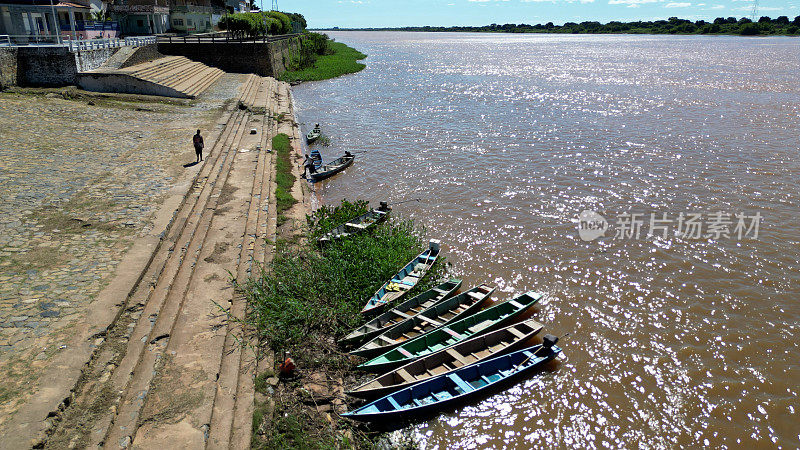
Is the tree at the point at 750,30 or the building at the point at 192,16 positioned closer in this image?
the building at the point at 192,16

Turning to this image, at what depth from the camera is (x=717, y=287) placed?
1344 cm

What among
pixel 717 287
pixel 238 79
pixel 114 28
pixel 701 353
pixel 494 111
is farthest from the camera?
pixel 114 28

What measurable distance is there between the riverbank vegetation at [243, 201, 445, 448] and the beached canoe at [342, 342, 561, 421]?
0.50 m

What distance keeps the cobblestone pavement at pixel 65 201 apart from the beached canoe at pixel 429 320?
5.86 metres

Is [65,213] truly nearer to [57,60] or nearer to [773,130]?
[57,60]

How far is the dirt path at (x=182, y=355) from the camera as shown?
24.7ft

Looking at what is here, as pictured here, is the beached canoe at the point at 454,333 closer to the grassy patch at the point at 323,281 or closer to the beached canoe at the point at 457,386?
the beached canoe at the point at 457,386

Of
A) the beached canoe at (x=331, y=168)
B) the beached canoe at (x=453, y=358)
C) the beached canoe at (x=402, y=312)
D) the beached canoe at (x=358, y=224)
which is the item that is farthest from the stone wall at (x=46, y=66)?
the beached canoe at (x=453, y=358)

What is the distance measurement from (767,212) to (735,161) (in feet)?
22.6

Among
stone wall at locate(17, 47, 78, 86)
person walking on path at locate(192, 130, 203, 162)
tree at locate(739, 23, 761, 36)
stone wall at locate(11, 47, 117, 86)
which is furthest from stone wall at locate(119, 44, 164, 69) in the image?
tree at locate(739, 23, 761, 36)

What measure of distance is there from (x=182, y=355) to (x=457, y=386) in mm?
5342

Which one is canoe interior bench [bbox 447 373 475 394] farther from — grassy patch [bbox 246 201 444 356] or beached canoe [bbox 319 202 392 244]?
beached canoe [bbox 319 202 392 244]

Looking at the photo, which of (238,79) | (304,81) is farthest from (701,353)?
(304,81)

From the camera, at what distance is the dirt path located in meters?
7.53
